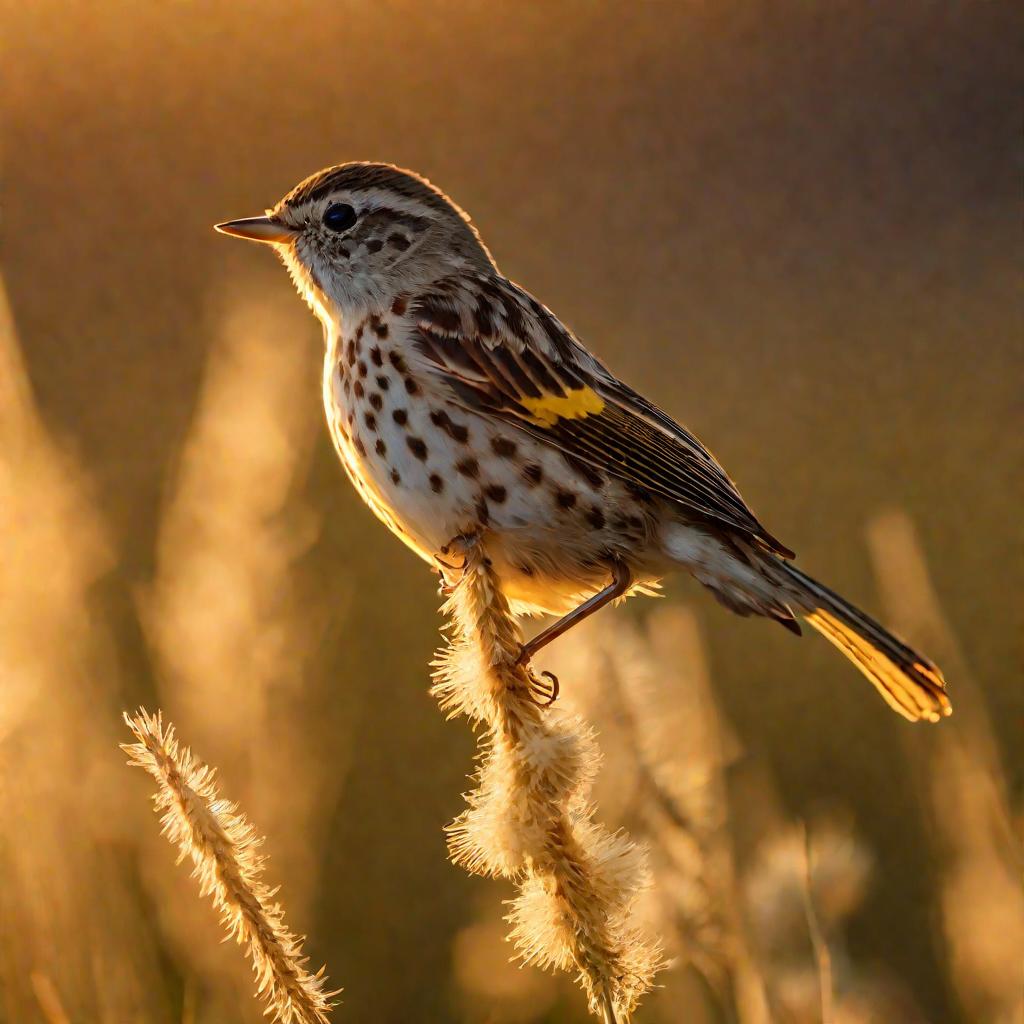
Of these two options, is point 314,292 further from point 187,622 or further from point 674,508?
point 187,622

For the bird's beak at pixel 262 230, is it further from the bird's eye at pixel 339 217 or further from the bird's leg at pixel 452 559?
the bird's leg at pixel 452 559

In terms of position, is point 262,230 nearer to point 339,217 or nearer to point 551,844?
point 339,217

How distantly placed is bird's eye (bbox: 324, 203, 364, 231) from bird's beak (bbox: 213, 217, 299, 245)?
0.08 meters

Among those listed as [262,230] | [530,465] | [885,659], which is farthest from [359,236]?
[885,659]

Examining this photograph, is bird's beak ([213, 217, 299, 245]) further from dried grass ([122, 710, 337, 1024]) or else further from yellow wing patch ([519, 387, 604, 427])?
dried grass ([122, 710, 337, 1024])

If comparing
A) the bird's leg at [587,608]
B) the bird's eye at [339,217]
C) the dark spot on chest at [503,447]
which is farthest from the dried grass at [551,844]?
the bird's eye at [339,217]

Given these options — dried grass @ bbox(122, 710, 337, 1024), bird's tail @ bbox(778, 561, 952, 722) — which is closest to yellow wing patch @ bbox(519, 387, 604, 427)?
bird's tail @ bbox(778, 561, 952, 722)

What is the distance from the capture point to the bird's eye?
2.63 m

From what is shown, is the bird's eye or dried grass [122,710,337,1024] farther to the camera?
the bird's eye

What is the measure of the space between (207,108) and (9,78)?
537 millimetres

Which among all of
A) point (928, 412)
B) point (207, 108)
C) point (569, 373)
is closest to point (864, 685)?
point (928, 412)

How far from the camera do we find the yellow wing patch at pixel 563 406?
2.27 meters

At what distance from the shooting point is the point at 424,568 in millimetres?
3336

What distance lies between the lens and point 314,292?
264 cm
